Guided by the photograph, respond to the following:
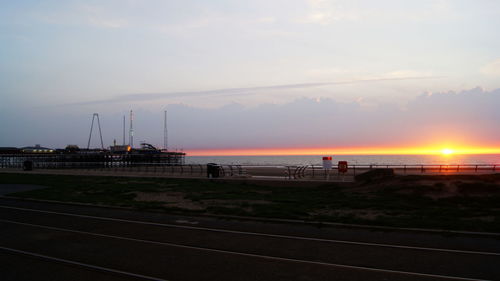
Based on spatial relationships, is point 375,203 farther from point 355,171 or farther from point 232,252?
point 355,171

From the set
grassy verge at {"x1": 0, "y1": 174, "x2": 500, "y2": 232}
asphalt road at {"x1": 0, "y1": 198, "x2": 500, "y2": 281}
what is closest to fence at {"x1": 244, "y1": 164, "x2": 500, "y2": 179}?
grassy verge at {"x1": 0, "y1": 174, "x2": 500, "y2": 232}

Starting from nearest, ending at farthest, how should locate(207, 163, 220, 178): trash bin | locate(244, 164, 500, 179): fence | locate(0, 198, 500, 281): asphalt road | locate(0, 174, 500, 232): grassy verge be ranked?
locate(0, 198, 500, 281): asphalt road
locate(0, 174, 500, 232): grassy verge
locate(244, 164, 500, 179): fence
locate(207, 163, 220, 178): trash bin

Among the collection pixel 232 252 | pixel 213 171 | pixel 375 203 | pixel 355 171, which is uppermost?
pixel 213 171

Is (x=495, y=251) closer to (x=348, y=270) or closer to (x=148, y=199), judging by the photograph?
(x=348, y=270)

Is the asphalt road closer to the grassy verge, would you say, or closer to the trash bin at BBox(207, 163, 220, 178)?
the grassy verge

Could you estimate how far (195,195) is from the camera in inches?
858

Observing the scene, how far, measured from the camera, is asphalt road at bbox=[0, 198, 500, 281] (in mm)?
7754

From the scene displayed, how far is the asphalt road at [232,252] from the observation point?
7754mm

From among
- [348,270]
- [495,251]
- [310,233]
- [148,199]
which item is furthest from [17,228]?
[495,251]

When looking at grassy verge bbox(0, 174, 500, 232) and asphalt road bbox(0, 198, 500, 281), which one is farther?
grassy verge bbox(0, 174, 500, 232)

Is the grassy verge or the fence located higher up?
the fence

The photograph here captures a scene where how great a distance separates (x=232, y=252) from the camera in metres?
9.47

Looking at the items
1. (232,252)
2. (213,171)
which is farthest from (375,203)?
(213,171)

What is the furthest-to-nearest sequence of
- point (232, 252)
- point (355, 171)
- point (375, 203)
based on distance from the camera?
point (355, 171)
point (375, 203)
point (232, 252)
